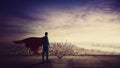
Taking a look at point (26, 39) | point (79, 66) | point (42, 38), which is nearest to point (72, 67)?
point (79, 66)

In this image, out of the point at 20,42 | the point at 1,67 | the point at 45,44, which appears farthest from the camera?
the point at 20,42

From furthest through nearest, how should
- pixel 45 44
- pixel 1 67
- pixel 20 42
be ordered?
1. pixel 20 42
2. pixel 45 44
3. pixel 1 67

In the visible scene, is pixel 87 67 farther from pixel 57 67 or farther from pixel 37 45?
pixel 37 45

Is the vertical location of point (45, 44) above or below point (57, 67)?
above

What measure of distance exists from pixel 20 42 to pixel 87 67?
18.6ft

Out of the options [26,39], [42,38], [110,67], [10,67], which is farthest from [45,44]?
[110,67]

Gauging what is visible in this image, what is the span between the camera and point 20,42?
661 inches

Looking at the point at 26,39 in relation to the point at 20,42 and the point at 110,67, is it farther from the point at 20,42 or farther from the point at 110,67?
the point at 110,67

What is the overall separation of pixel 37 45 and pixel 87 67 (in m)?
4.51

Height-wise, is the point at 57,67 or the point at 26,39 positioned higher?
the point at 26,39

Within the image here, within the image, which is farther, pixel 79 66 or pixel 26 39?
pixel 26 39

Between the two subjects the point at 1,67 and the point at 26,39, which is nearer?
the point at 1,67

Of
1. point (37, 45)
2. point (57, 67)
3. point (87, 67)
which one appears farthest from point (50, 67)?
point (37, 45)

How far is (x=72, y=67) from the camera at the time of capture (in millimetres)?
13703
